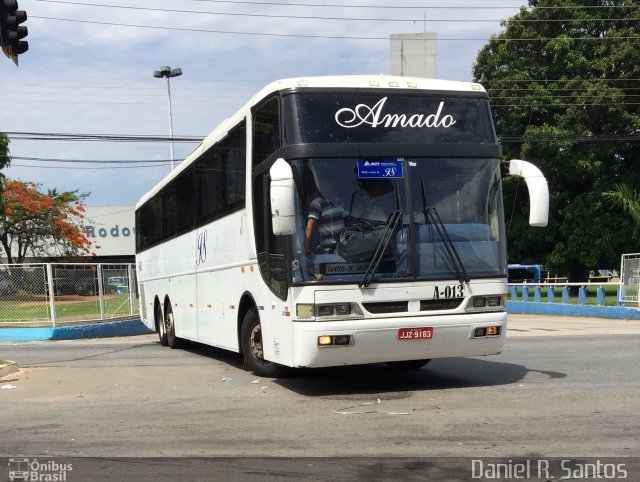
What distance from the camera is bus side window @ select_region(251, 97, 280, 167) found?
9188 millimetres

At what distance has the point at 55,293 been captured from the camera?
21094 mm

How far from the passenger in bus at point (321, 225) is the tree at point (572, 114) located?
2420 centimetres

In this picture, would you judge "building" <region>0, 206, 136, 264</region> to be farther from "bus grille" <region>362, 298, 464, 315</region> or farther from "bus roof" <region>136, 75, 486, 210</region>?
"bus grille" <region>362, 298, 464, 315</region>

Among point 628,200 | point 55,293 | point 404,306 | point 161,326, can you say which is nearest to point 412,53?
point 628,200

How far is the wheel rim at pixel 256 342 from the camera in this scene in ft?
34.4

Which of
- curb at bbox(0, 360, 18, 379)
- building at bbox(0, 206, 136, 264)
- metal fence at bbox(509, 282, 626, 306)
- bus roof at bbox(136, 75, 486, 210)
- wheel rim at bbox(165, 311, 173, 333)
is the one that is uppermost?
building at bbox(0, 206, 136, 264)

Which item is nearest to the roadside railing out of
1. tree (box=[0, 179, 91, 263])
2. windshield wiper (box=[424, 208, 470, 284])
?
windshield wiper (box=[424, 208, 470, 284])

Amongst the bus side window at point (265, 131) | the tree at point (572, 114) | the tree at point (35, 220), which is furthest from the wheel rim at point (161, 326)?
the tree at point (35, 220)

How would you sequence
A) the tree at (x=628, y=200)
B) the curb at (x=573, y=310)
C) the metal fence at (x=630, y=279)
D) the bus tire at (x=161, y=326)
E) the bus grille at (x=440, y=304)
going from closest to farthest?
the bus grille at (x=440, y=304) < the bus tire at (x=161, y=326) < the metal fence at (x=630, y=279) < the curb at (x=573, y=310) < the tree at (x=628, y=200)

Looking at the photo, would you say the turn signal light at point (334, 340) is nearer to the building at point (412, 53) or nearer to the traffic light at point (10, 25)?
the traffic light at point (10, 25)

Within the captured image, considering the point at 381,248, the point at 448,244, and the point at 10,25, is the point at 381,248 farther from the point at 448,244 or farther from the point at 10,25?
the point at 10,25

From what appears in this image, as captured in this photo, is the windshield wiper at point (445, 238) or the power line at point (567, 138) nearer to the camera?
the windshield wiper at point (445, 238)

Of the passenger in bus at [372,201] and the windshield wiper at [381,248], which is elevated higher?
the passenger in bus at [372,201]

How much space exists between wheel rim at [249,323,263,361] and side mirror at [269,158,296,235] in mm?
2600
